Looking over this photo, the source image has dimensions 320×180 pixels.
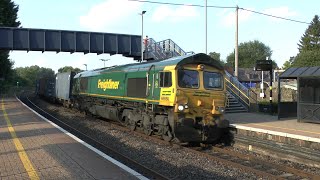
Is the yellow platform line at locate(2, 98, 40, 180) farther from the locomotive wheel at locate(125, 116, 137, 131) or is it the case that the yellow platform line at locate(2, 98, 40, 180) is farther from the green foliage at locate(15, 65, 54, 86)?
the green foliage at locate(15, 65, 54, 86)

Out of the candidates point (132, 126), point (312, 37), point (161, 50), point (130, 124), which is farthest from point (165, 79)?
point (312, 37)

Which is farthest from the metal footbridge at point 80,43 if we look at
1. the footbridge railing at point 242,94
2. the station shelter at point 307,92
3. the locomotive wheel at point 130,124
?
the station shelter at point 307,92

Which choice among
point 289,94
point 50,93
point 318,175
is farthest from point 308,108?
point 50,93

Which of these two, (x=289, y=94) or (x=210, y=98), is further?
(x=289, y=94)

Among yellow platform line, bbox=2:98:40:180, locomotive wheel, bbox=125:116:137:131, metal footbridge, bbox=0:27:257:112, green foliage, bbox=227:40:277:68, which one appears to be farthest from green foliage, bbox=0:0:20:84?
green foliage, bbox=227:40:277:68

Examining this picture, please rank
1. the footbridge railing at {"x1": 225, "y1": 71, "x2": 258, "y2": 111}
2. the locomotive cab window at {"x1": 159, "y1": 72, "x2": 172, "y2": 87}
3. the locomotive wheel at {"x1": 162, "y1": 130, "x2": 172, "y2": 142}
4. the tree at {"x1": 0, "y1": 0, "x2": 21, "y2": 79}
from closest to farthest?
1. the locomotive cab window at {"x1": 159, "y1": 72, "x2": 172, "y2": 87}
2. the locomotive wheel at {"x1": 162, "y1": 130, "x2": 172, "y2": 142}
3. the footbridge railing at {"x1": 225, "y1": 71, "x2": 258, "y2": 111}
4. the tree at {"x1": 0, "y1": 0, "x2": 21, "y2": 79}

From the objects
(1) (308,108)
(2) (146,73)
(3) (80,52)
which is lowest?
(1) (308,108)

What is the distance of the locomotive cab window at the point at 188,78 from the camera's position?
1409 centimetres

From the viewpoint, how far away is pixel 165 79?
1451cm

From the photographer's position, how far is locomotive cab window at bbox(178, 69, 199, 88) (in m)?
14.1

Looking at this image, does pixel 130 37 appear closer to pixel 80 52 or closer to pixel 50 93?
pixel 80 52

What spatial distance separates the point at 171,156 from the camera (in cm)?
1252

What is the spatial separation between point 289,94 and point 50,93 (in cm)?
2554

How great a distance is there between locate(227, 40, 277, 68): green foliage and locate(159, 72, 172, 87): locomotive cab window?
133259 mm
